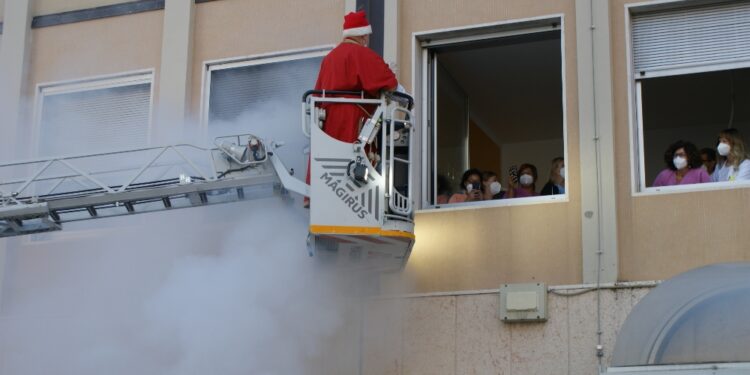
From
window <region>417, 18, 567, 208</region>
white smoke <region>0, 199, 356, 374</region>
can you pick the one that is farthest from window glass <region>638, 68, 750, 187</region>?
white smoke <region>0, 199, 356, 374</region>

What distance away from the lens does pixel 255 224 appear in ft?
43.9

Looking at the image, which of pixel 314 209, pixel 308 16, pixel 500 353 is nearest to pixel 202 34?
pixel 308 16

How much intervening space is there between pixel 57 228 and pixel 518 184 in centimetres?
439

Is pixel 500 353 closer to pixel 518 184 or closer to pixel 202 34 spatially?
pixel 518 184

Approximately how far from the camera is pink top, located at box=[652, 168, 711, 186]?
12195 mm

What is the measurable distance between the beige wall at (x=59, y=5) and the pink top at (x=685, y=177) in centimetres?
633

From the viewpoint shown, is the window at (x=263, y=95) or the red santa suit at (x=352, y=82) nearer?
the red santa suit at (x=352, y=82)

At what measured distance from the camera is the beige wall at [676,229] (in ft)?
38.2

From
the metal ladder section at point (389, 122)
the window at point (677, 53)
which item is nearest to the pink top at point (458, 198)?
the metal ladder section at point (389, 122)

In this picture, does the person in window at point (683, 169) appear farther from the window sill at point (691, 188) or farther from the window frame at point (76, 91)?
the window frame at point (76, 91)

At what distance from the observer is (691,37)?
12.6 meters

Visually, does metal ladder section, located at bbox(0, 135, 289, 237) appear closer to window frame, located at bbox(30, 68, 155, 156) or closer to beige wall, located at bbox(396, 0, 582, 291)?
beige wall, located at bbox(396, 0, 582, 291)

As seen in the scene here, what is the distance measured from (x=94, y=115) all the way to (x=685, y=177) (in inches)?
253

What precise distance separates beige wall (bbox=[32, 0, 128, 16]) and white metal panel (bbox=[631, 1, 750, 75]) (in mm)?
5864
